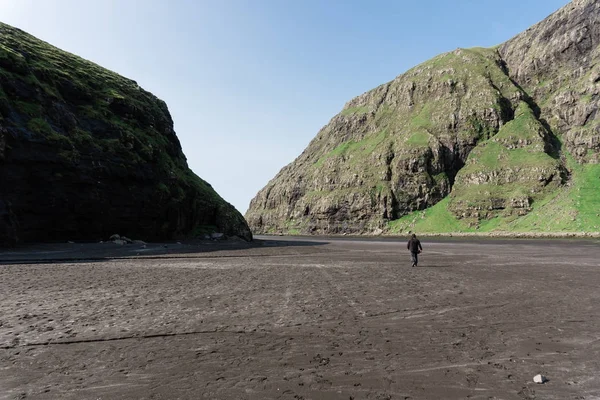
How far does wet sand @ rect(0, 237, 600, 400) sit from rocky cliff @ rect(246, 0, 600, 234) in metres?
103

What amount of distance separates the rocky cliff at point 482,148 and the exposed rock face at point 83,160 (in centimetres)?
9569

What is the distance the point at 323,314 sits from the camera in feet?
41.3

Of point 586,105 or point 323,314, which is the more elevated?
point 586,105

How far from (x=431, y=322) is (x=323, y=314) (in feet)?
12.4

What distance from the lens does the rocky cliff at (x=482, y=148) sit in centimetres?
11988

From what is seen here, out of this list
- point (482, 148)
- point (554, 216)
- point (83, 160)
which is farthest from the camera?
point (482, 148)

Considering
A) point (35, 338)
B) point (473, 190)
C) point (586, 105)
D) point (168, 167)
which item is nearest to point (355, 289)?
point (35, 338)

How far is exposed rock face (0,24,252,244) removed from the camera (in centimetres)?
4484

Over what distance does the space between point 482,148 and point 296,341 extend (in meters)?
161

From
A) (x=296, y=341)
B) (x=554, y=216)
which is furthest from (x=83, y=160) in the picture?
(x=554, y=216)

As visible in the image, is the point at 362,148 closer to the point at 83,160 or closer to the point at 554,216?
the point at 554,216

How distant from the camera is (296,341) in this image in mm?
9586

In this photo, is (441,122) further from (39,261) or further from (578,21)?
(39,261)

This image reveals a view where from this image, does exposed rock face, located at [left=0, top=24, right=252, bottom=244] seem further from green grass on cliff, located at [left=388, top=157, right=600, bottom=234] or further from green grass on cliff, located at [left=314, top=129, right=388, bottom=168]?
green grass on cliff, located at [left=314, top=129, right=388, bottom=168]
